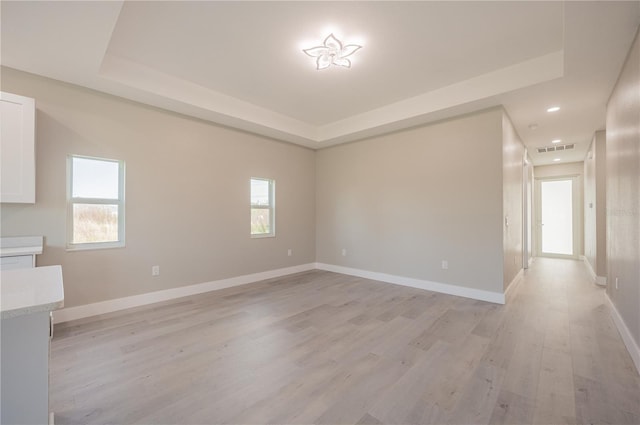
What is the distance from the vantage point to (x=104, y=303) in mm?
3244

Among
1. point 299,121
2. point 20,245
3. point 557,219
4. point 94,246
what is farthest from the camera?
point 557,219

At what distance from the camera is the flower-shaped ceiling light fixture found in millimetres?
2715

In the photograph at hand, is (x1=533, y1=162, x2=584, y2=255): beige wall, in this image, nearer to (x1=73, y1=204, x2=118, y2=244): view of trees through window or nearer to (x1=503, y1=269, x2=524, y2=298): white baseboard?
(x1=503, y1=269, x2=524, y2=298): white baseboard

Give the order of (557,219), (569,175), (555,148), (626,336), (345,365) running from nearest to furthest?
(345,365) < (626,336) < (555,148) < (569,175) < (557,219)

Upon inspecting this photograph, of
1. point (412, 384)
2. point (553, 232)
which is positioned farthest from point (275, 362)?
point (553, 232)

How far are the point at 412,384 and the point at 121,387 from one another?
2.00m

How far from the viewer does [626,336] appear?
8.17 feet

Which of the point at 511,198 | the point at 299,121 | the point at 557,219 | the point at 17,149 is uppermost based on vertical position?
the point at 299,121

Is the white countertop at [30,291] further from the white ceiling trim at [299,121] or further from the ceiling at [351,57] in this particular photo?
the white ceiling trim at [299,121]

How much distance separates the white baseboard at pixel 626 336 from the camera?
7.10 feet

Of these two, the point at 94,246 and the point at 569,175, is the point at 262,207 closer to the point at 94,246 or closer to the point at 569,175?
the point at 94,246

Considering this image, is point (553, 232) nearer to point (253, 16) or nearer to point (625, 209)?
point (625, 209)

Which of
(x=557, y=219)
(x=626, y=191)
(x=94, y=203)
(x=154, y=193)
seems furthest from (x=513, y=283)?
(x=94, y=203)

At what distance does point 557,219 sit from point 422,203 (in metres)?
5.70
